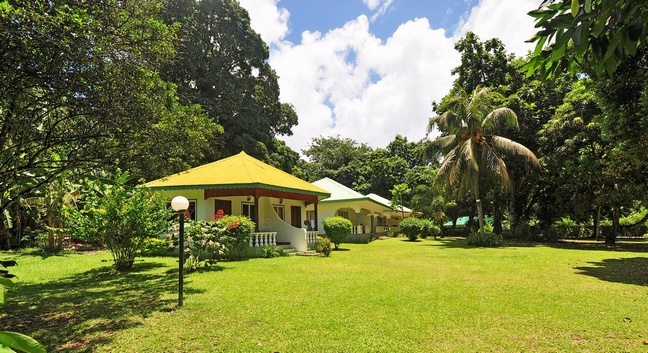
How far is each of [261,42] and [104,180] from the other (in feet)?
96.6

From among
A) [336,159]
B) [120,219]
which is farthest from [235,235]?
[336,159]

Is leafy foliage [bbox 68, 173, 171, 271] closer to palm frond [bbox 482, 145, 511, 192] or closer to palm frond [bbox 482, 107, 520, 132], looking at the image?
palm frond [bbox 482, 145, 511, 192]

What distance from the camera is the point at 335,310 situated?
619cm

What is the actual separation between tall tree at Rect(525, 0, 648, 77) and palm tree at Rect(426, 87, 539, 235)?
61.3 ft

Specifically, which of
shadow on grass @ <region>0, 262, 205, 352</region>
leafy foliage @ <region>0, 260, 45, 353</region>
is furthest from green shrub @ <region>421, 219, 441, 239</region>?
leafy foliage @ <region>0, 260, 45, 353</region>

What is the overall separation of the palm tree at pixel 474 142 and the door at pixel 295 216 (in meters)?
8.49

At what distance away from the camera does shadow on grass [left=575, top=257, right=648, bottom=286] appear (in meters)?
9.25

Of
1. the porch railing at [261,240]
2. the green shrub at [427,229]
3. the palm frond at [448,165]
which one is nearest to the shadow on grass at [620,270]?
the palm frond at [448,165]

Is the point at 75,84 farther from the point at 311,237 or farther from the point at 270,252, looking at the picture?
the point at 311,237

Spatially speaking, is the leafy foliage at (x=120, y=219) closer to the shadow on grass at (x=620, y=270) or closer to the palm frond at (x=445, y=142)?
the shadow on grass at (x=620, y=270)

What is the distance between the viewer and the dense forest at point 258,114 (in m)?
4.15

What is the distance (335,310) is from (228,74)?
27.1m

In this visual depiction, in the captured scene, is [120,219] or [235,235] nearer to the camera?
[120,219]

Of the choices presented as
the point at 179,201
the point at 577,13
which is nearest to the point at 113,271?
the point at 179,201
